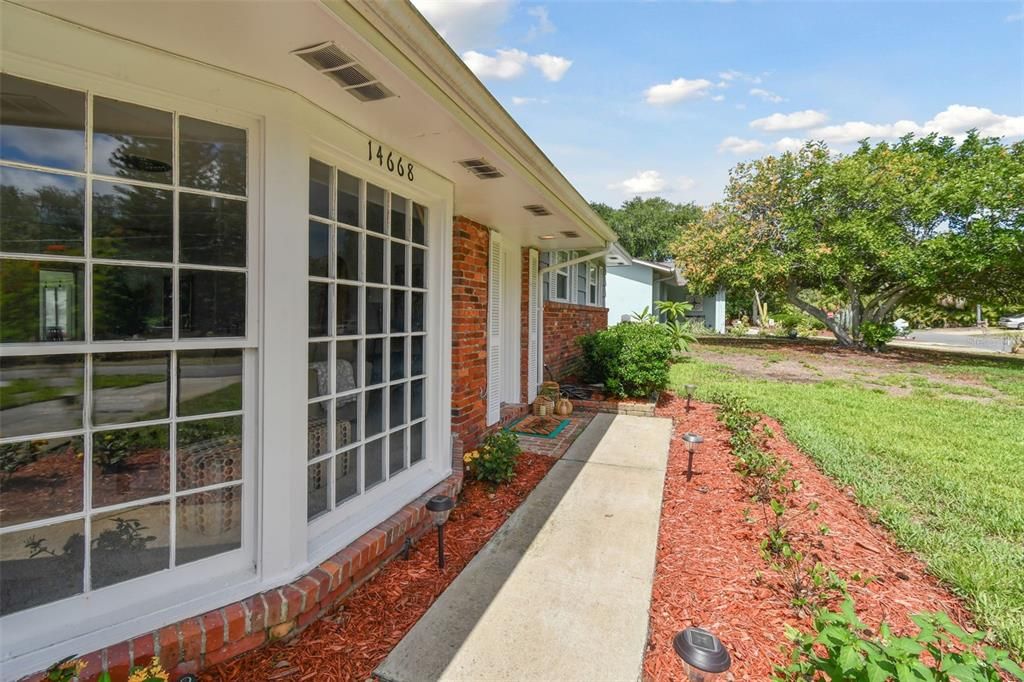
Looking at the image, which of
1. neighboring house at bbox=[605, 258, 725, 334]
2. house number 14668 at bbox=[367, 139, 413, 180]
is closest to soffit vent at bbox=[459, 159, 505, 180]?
house number 14668 at bbox=[367, 139, 413, 180]

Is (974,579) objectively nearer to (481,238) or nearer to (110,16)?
(481,238)

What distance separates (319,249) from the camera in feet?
9.20

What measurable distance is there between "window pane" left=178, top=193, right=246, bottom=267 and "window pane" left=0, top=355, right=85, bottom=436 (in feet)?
2.10

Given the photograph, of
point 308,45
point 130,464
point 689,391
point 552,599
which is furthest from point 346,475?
point 689,391

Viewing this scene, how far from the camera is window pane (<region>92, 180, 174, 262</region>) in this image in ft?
6.56

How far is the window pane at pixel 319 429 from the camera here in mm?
2810

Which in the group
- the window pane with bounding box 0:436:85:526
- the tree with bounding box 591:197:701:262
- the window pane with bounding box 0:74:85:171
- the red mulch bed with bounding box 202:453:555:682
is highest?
the tree with bounding box 591:197:701:262

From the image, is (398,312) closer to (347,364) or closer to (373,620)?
(347,364)

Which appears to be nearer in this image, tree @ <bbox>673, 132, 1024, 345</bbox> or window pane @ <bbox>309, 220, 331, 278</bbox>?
window pane @ <bbox>309, 220, 331, 278</bbox>

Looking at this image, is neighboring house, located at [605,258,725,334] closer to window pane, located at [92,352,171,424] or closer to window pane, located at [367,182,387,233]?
window pane, located at [367,182,387,233]

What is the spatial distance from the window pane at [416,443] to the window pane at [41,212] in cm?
235

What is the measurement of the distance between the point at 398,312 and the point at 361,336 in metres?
0.48

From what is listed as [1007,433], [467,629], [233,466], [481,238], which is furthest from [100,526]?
[1007,433]

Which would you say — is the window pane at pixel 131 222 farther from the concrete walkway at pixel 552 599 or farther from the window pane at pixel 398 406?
the concrete walkway at pixel 552 599
